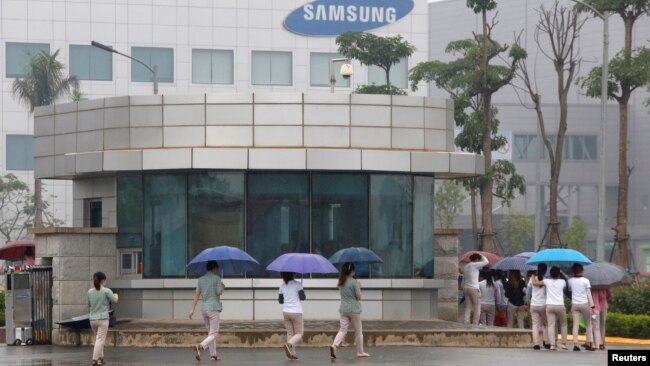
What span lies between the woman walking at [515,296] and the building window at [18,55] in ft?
200

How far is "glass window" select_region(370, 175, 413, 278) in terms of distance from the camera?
31859 mm

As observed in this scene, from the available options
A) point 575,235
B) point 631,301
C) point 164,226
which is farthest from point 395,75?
point 164,226

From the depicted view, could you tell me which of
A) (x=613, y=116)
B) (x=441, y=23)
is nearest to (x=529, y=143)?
(x=613, y=116)

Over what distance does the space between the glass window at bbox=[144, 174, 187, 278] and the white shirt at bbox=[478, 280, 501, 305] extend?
25.2ft

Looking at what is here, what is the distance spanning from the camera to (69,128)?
109 ft

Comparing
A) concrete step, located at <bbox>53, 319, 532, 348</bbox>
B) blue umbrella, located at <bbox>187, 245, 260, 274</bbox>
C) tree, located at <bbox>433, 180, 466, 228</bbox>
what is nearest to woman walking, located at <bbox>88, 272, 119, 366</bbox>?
blue umbrella, located at <bbox>187, 245, 260, 274</bbox>

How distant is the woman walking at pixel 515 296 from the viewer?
35.0m

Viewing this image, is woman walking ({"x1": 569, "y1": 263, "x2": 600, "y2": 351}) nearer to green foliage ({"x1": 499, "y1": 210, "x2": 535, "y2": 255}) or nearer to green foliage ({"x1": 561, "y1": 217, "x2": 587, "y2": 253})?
green foliage ({"x1": 561, "y1": 217, "x2": 587, "y2": 253})

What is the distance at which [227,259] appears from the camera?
89.1 feet

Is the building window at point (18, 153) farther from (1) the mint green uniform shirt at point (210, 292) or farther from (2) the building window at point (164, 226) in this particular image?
(1) the mint green uniform shirt at point (210, 292)

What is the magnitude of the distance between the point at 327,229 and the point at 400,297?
2.13m

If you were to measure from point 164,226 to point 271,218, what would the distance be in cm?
229

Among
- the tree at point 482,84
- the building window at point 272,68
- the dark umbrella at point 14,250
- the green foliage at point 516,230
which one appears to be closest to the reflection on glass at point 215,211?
the dark umbrella at point 14,250

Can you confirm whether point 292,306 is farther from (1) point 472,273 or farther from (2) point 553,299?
(1) point 472,273
